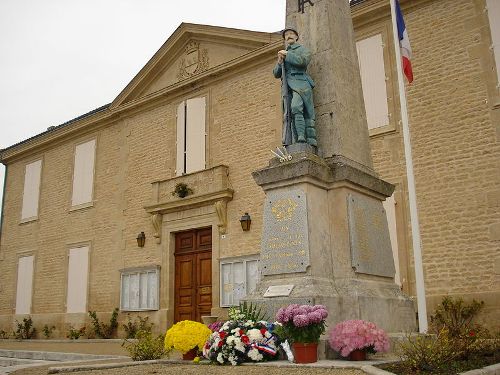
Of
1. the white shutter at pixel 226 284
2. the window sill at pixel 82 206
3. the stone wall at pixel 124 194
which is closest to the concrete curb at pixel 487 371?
the stone wall at pixel 124 194

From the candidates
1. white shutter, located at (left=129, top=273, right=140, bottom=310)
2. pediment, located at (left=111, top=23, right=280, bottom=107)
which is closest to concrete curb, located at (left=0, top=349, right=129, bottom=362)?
white shutter, located at (left=129, top=273, right=140, bottom=310)

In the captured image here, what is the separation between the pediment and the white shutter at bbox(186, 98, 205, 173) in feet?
2.87

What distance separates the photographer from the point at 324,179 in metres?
5.78

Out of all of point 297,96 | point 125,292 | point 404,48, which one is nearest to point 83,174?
point 125,292

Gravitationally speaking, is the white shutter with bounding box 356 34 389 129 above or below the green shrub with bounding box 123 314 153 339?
above

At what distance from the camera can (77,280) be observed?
15.2 metres

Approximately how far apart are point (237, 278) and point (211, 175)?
2.57 meters

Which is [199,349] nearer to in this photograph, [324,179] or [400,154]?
[324,179]

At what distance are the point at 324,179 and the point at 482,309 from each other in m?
4.72

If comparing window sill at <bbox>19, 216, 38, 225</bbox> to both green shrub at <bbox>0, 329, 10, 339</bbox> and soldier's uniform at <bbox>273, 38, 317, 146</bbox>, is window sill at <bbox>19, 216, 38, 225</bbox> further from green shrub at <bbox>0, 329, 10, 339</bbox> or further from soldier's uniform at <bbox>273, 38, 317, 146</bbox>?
soldier's uniform at <bbox>273, 38, 317, 146</bbox>

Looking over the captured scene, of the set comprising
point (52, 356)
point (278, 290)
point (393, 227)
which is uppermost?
point (393, 227)

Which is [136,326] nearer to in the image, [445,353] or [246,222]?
[246,222]

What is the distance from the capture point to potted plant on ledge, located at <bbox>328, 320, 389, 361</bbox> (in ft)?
15.2

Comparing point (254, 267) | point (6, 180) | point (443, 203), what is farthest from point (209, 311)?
point (6, 180)
